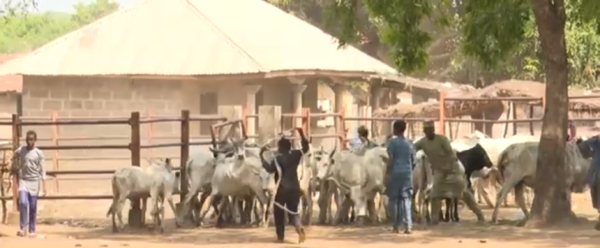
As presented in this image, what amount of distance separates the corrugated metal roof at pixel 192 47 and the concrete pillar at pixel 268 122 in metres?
7.45

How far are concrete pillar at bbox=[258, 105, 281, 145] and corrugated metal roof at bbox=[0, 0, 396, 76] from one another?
7447 mm

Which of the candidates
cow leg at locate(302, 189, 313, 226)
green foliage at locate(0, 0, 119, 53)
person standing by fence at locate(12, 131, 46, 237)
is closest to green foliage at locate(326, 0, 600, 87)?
cow leg at locate(302, 189, 313, 226)

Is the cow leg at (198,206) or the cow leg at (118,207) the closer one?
the cow leg at (118,207)

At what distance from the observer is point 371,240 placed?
48.1 ft

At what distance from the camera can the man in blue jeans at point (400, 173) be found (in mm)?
14906

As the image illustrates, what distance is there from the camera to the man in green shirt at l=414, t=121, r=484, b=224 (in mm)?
16047

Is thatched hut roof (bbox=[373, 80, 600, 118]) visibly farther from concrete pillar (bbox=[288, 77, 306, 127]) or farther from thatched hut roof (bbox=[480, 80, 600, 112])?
concrete pillar (bbox=[288, 77, 306, 127])

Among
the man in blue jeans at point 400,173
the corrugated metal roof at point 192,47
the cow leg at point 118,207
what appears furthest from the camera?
the corrugated metal roof at point 192,47

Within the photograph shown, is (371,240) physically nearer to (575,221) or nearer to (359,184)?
(359,184)

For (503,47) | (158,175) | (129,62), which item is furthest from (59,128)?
(503,47)

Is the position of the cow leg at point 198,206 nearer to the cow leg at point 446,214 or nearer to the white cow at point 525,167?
the cow leg at point 446,214

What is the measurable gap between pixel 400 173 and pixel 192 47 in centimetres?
1366

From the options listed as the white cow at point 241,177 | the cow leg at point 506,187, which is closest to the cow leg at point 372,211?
the white cow at point 241,177

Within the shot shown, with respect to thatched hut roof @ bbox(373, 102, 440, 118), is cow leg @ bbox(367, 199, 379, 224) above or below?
below
